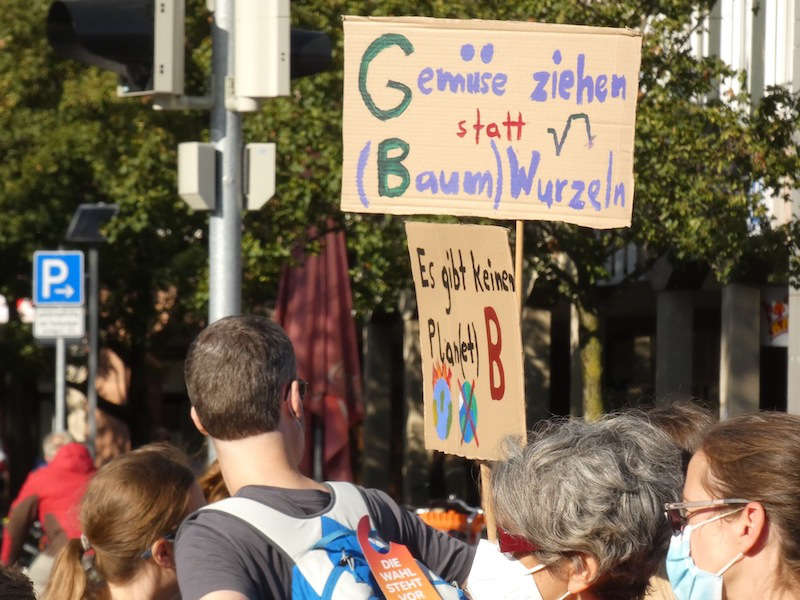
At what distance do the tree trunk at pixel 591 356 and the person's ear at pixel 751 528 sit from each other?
1000 centimetres

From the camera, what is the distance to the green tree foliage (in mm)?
11695

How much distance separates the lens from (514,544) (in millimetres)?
3096

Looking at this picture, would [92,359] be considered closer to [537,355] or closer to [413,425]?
[537,355]

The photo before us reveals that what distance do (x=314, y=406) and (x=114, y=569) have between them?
812cm

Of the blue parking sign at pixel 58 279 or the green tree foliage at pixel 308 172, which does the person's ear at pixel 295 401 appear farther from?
the blue parking sign at pixel 58 279

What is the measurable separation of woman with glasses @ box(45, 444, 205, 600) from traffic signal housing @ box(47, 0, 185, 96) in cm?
277

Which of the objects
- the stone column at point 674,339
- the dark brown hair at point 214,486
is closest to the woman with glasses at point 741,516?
the dark brown hair at point 214,486

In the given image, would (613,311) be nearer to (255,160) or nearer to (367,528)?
(255,160)

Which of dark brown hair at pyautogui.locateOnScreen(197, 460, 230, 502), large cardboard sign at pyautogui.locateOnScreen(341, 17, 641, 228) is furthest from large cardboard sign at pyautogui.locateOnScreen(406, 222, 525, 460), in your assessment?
dark brown hair at pyautogui.locateOnScreen(197, 460, 230, 502)

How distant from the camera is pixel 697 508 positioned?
299cm

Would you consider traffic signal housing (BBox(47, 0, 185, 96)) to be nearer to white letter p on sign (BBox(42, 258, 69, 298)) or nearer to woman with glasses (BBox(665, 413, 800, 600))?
woman with glasses (BBox(665, 413, 800, 600))

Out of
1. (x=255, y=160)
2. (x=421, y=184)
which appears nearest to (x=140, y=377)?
(x=255, y=160)

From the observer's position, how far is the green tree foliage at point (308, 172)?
11695 millimetres

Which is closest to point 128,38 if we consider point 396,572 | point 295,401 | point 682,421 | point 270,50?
point 270,50
